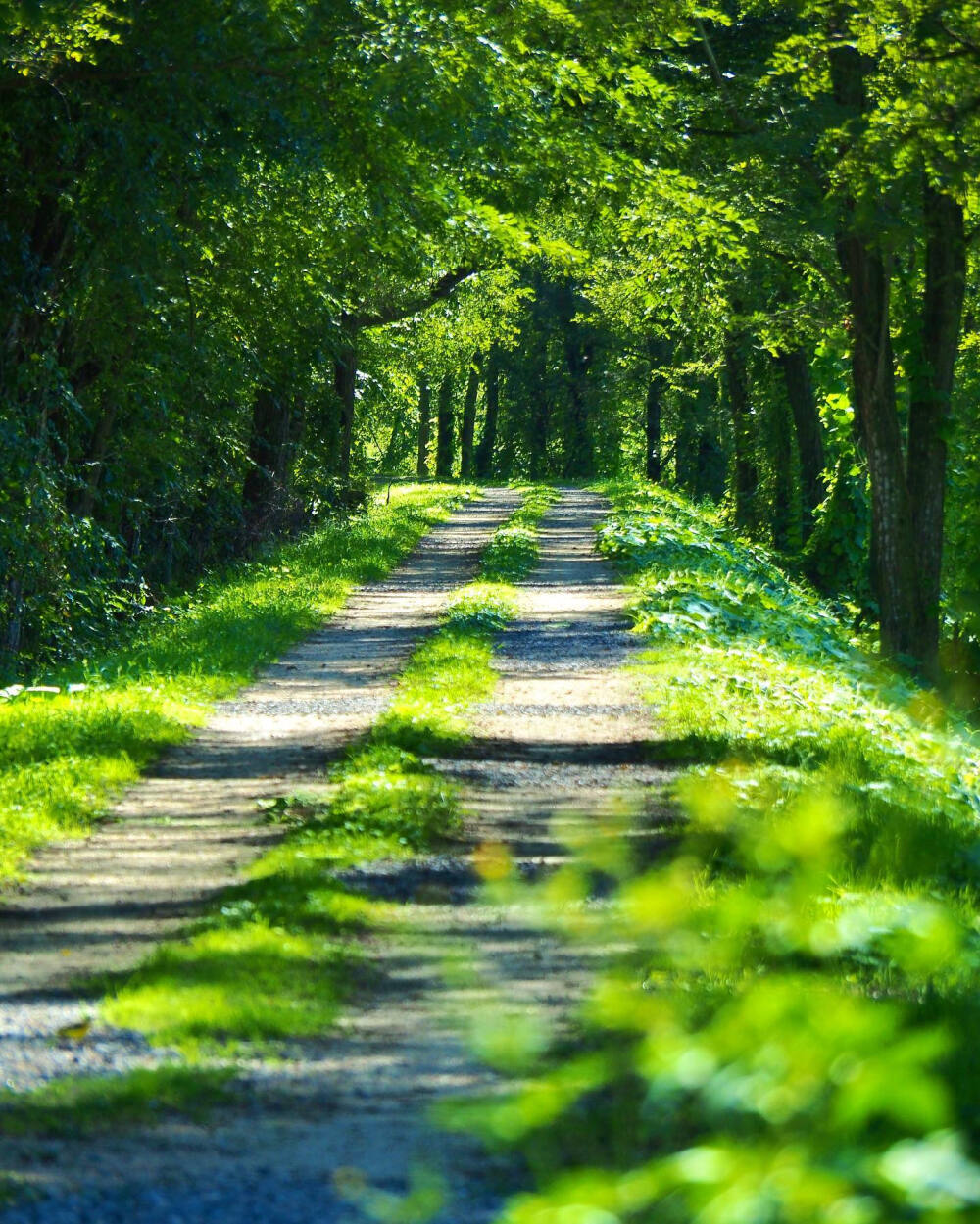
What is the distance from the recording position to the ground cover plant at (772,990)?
1.62m

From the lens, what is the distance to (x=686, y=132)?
58.1 feet

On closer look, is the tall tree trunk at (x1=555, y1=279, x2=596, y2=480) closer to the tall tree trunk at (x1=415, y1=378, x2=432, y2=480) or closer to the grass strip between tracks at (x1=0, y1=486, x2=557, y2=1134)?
the tall tree trunk at (x1=415, y1=378, x2=432, y2=480)

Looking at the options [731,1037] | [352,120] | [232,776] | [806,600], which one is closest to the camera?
[731,1037]

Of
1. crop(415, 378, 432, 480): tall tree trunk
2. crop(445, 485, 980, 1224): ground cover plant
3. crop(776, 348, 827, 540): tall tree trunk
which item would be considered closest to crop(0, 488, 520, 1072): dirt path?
crop(445, 485, 980, 1224): ground cover plant

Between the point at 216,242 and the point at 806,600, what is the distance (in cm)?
1164

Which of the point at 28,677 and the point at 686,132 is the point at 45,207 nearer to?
the point at 28,677

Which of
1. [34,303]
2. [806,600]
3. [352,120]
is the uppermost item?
[352,120]

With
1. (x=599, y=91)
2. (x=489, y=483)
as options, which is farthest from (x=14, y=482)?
(x=489, y=483)

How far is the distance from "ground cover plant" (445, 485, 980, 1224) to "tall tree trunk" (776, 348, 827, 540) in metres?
19.3

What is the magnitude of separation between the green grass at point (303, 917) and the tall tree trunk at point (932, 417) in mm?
9250

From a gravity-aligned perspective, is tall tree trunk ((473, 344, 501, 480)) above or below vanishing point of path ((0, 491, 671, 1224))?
above

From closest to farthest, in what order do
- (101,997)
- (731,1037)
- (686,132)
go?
(731,1037) → (101,997) → (686,132)

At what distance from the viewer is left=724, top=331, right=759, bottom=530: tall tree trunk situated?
38.8 m

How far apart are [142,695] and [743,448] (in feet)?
96.5
